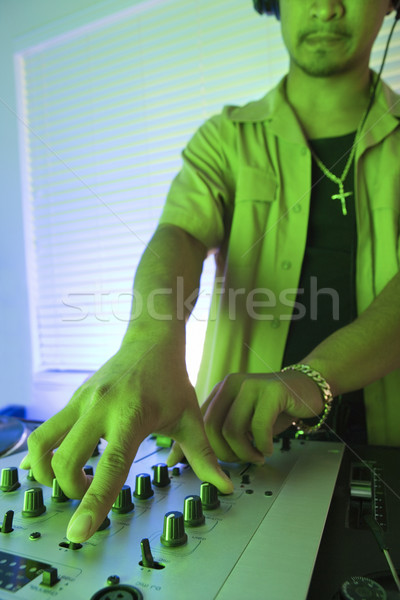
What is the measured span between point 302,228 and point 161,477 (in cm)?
68

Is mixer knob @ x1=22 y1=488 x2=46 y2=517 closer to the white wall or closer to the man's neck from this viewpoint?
the man's neck

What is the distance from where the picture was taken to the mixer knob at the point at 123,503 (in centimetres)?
46

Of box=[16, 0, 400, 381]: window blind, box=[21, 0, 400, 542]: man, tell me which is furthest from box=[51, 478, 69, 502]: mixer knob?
box=[16, 0, 400, 381]: window blind

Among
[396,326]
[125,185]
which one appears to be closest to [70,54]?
[125,185]

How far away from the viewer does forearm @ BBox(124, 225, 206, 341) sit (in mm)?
729

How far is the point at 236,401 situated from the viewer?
0.64 metres

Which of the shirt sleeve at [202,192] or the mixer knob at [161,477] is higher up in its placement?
the shirt sleeve at [202,192]

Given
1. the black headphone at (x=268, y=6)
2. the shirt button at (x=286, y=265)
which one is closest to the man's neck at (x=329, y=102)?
the black headphone at (x=268, y=6)

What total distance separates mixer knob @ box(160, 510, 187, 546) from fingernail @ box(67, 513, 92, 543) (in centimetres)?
6

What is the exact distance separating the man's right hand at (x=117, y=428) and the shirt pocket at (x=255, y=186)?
524 millimetres

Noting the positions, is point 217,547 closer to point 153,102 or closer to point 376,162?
point 376,162

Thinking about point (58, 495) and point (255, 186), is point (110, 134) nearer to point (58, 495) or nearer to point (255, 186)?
point (255, 186)

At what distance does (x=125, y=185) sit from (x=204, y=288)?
62 cm

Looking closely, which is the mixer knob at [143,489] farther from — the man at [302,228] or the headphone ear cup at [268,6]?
the headphone ear cup at [268,6]
